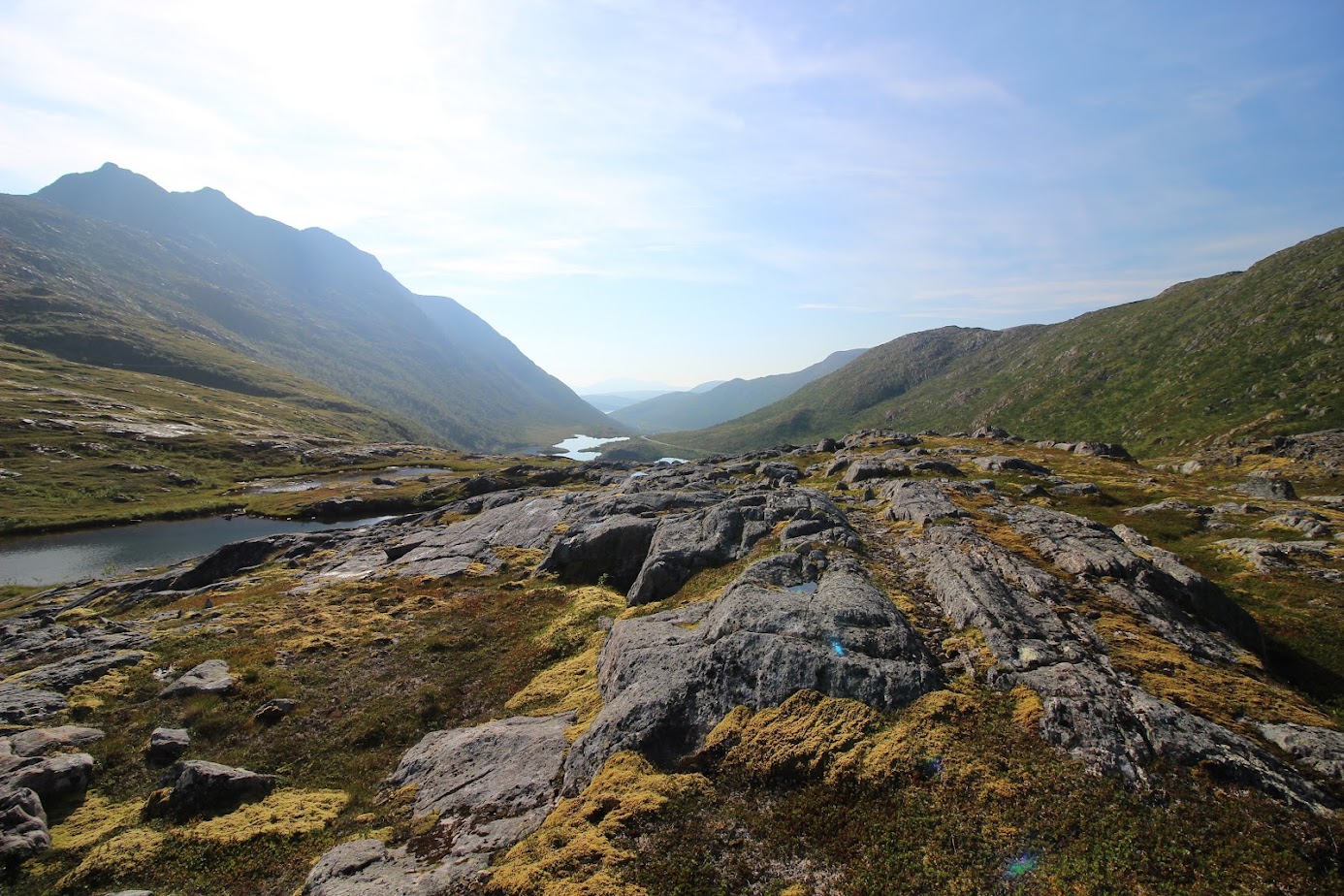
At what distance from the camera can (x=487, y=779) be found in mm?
21578

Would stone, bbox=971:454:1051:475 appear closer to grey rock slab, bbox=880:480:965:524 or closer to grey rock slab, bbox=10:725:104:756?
grey rock slab, bbox=880:480:965:524

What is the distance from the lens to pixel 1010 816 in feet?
47.1

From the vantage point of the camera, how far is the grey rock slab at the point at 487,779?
18156mm

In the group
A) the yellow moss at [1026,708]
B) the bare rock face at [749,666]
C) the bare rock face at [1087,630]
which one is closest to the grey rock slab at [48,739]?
the bare rock face at [749,666]

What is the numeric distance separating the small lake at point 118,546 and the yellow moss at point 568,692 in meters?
93.6

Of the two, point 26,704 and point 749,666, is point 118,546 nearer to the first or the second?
point 26,704

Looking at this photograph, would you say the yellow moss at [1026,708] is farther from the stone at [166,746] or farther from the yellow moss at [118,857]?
the stone at [166,746]

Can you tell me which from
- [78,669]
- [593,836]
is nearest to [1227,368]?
[593,836]

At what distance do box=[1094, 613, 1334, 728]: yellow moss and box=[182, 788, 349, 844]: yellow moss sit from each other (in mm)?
33660

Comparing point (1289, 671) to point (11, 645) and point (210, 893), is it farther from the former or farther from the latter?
point (11, 645)

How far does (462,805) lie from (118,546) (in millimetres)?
127854

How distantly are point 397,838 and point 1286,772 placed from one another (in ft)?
97.0

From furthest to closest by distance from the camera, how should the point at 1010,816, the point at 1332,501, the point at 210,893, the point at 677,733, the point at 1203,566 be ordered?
the point at 1332,501 → the point at 1203,566 → the point at 677,733 → the point at 210,893 → the point at 1010,816

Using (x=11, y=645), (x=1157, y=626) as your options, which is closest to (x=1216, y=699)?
(x=1157, y=626)
